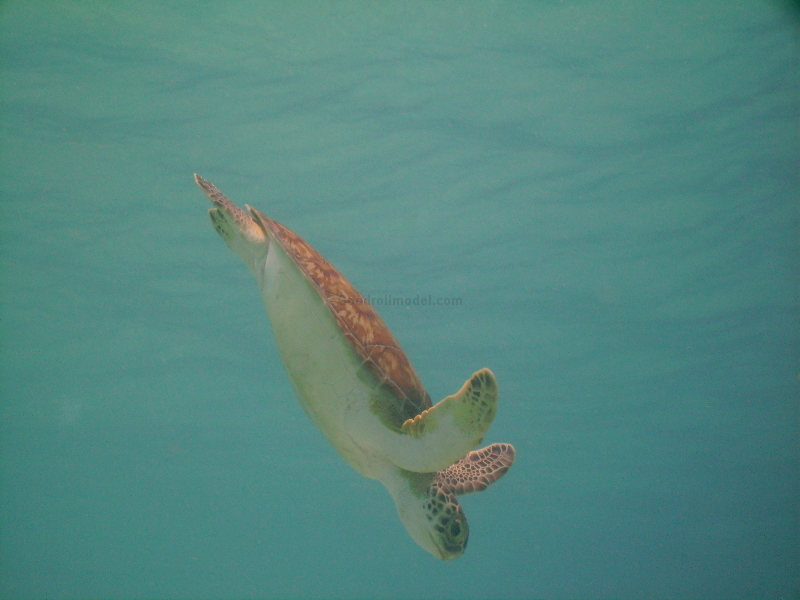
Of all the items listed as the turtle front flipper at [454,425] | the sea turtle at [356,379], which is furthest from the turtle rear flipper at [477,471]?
the turtle front flipper at [454,425]

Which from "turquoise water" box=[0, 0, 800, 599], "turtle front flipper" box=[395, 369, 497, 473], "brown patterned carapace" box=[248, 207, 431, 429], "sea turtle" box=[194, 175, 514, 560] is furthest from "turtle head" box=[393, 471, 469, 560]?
"turquoise water" box=[0, 0, 800, 599]

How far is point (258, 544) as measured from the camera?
6128 cm

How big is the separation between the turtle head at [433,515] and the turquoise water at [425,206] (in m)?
7.68

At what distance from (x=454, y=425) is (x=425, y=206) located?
31.6 feet

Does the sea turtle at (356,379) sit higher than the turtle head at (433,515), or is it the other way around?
the sea turtle at (356,379)

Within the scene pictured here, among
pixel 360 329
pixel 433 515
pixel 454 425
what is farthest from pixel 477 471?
pixel 360 329

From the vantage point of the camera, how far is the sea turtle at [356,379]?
3301 mm

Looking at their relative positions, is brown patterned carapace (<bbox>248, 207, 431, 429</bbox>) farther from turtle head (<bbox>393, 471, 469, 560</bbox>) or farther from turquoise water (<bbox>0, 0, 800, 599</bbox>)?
turquoise water (<bbox>0, 0, 800, 599</bbox>)

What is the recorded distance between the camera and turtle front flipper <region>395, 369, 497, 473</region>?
2770 mm

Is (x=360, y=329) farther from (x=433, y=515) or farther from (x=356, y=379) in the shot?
(x=433, y=515)

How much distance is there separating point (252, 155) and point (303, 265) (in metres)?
8.50

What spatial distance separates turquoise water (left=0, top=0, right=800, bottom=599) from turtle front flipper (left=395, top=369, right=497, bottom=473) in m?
7.58

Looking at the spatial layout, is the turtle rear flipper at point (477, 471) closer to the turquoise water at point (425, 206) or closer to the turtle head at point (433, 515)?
the turtle head at point (433, 515)

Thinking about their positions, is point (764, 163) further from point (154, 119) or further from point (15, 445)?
point (15, 445)
